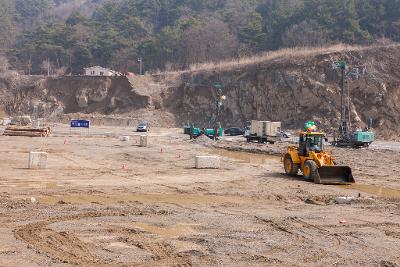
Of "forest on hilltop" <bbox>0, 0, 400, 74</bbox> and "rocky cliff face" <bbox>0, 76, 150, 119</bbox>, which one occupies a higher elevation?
"forest on hilltop" <bbox>0, 0, 400, 74</bbox>

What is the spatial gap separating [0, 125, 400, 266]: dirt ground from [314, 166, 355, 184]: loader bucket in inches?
20.9

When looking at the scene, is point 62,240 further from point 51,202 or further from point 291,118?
point 291,118

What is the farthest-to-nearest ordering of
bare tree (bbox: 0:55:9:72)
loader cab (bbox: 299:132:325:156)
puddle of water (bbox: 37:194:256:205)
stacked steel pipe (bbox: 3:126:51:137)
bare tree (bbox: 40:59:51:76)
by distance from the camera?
bare tree (bbox: 40:59:51:76)
bare tree (bbox: 0:55:9:72)
stacked steel pipe (bbox: 3:126:51:137)
loader cab (bbox: 299:132:325:156)
puddle of water (bbox: 37:194:256:205)

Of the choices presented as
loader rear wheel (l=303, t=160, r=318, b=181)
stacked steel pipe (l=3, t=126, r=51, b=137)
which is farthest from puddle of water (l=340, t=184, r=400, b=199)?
stacked steel pipe (l=3, t=126, r=51, b=137)

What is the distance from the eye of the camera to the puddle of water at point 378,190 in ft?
63.9

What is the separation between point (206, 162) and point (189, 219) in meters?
12.9

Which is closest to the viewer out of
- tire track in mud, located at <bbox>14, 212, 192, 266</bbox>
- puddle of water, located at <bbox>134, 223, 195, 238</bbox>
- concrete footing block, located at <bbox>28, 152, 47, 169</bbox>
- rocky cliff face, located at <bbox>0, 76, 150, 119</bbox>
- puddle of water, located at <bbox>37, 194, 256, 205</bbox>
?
tire track in mud, located at <bbox>14, 212, 192, 266</bbox>

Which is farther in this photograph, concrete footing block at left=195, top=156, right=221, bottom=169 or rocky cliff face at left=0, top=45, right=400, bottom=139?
rocky cliff face at left=0, top=45, right=400, bottom=139

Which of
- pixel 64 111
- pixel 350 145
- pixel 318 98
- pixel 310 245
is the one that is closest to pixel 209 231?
pixel 310 245

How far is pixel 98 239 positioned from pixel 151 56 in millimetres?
97228

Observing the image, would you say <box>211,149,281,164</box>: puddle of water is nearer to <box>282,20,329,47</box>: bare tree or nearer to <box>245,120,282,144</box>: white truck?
<box>245,120,282,144</box>: white truck

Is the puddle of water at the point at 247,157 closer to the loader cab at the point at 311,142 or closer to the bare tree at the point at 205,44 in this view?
the loader cab at the point at 311,142

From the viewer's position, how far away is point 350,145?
148ft

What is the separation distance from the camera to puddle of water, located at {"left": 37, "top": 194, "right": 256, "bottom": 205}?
1576 cm
